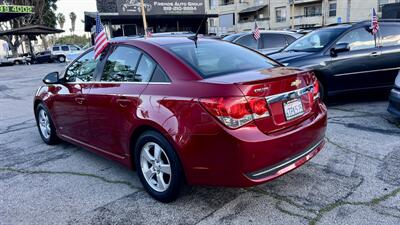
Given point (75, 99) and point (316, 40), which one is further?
point (316, 40)

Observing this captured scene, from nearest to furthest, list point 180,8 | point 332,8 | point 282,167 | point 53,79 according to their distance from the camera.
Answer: point 282,167, point 53,79, point 180,8, point 332,8

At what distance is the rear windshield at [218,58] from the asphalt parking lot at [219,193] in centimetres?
120

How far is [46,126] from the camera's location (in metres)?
5.47

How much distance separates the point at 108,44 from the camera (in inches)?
165

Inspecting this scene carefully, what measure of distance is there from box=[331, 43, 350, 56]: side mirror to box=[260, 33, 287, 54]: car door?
4019 mm

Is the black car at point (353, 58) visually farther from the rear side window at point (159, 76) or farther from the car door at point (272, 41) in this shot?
the rear side window at point (159, 76)

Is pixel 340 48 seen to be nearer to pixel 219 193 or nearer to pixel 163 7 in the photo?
pixel 219 193

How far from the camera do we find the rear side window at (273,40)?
35.0 ft

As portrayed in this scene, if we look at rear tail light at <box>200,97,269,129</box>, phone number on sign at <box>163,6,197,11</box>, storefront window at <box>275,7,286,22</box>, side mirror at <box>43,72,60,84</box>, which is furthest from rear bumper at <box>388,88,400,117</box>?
storefront window at <box>275,7,286,22</box>

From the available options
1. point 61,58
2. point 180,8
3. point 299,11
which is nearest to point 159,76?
point 61,58

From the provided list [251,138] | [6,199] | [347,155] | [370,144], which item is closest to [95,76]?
[6,199]

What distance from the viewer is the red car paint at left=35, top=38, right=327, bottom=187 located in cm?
279

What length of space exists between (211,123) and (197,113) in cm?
15

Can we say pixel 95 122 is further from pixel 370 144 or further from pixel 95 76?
pixel 370 144
